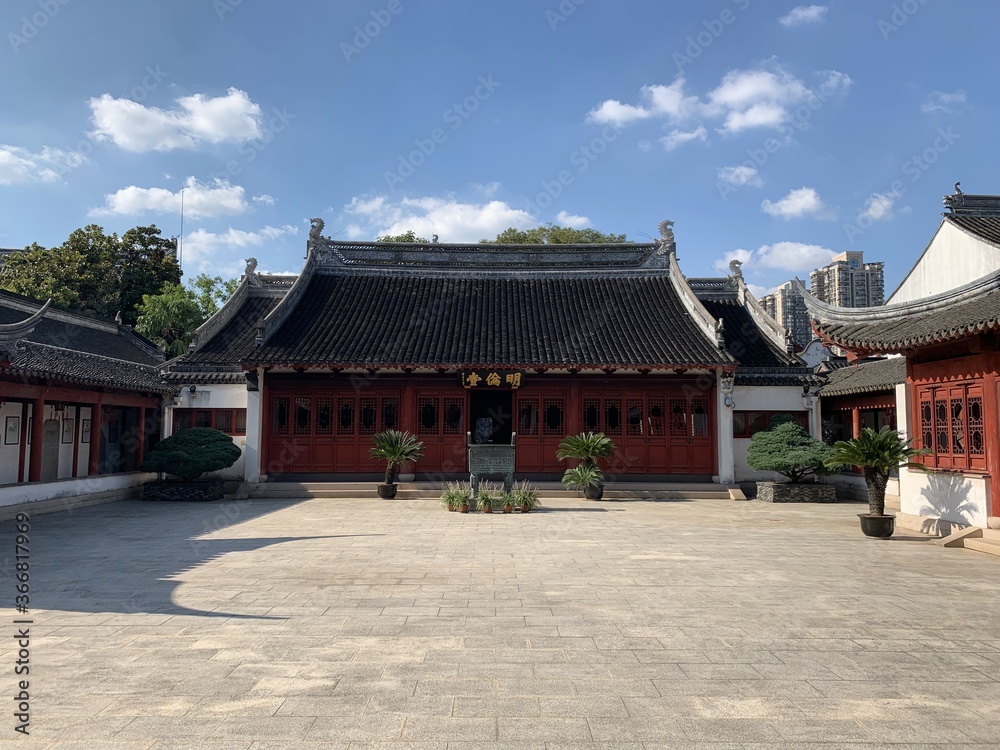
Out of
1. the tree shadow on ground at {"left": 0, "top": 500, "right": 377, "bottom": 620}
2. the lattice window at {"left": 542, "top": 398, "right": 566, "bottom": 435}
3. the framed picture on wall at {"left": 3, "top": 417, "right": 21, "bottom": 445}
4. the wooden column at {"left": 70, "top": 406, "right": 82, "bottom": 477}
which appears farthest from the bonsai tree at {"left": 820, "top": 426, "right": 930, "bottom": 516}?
the wooden column at {"left": 70, "top": 406, "right": 82, "bottom": 477}

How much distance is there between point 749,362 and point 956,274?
5.28m

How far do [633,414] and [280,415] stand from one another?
9.15 metres

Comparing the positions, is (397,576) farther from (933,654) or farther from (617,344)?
(617,344)

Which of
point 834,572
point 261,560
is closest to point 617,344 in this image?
point 834,572

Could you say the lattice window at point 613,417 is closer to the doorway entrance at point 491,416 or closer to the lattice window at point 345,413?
the doorway entrance at point 491,416

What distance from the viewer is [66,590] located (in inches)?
265

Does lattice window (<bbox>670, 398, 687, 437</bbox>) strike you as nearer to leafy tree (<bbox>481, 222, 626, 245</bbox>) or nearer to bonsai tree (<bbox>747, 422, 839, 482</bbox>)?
bonsai tree (<bbox>747, 422, 839, 482</bbox>)

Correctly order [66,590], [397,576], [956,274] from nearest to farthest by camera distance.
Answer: [66,590] → [397,576] → [956,274]

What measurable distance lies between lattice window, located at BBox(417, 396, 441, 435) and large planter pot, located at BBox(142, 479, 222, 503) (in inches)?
206

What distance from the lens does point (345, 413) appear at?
57.3ft

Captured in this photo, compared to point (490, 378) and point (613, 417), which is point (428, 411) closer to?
point (490, 378)

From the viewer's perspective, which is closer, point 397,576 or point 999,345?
point 397,576

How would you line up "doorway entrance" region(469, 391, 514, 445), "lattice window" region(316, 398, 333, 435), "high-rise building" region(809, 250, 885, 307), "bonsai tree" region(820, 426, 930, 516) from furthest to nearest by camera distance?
"high-rise building" region(809, 250, 885, 307) → "doorway entrance" region(469, 391, 514, 445) → "lattice window" region(316, 398, 333, 435) → "bonsai tree" region(820, 426, 930, 516)

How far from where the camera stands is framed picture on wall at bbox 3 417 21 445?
48.4 ft
